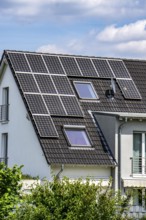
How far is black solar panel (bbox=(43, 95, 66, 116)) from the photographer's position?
133 feet

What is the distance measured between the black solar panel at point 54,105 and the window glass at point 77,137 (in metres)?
0.86

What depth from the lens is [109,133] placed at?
4078 cm

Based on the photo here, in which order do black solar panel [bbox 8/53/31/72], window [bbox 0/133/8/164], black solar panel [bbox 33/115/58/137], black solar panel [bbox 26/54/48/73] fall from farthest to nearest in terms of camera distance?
window [bbox 0/133/8/164] → black solar panel [bbox 26/54/48/73] → black solar panel [bbox 8/53/31/72] → black solar panel [bbox 33/115/58/137]

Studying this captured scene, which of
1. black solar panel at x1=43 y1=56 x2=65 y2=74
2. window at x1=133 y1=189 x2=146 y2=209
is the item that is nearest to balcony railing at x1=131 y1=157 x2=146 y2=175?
window at x1=133 y1=189 x2=146 y2=209

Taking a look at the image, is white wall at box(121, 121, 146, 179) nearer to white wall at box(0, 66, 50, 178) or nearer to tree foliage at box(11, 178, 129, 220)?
white wall at box(0, 66, 50, 178)

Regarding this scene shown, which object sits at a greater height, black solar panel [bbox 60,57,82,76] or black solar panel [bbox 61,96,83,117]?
black solar panel [bbox 60,57,82,76]

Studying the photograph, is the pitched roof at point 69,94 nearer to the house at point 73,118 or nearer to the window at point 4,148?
the house at point 73,118

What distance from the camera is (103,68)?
4428 cm

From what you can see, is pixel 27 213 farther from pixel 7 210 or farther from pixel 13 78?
pixel 13 78

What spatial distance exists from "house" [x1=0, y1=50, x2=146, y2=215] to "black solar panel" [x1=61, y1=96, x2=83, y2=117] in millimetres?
44

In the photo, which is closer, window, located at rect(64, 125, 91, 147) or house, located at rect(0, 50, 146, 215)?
house, located at rect(0, 50, 146, 215)

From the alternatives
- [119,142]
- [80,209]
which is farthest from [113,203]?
[119,142]

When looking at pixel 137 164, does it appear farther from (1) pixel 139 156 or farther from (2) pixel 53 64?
(2) pixel 53 64

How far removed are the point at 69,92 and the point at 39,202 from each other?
18.5 meters
